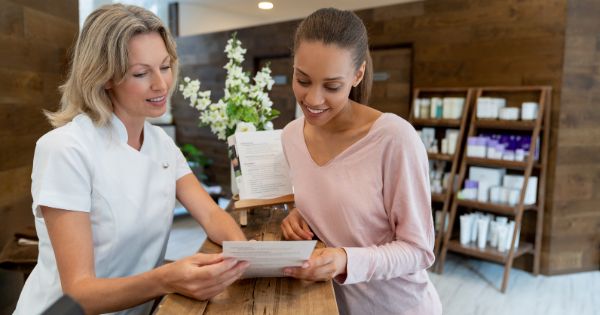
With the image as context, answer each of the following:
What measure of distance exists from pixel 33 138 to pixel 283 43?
3.46 metres

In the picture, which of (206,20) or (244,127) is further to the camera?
(206,20)

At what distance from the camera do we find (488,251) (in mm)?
3553

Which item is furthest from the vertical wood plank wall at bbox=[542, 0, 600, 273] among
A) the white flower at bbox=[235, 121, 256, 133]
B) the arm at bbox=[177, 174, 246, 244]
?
the arm at bbox=[177, 174, 246, 244]

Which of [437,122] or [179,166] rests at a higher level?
[437,122]

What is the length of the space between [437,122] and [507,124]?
0.58 metres

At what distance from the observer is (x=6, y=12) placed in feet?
7.07

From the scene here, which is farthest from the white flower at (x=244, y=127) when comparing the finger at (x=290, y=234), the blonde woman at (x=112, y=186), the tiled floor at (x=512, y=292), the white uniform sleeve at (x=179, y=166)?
the tiled floor at (x=512, y=292)

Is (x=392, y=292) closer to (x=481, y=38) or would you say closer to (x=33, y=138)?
(x=33, y=138)

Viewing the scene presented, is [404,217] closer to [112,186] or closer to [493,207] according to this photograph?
[112,186]

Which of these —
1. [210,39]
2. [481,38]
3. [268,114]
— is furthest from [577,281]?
[210,39]

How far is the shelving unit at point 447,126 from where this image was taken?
382cm

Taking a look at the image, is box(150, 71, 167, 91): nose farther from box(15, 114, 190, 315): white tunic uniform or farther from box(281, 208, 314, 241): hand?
box(281, 208, 314, 241): hand

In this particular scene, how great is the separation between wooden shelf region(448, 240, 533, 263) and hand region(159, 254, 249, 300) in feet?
9.97

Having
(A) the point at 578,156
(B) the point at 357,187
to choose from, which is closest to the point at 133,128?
(B) the point at 357,187
